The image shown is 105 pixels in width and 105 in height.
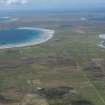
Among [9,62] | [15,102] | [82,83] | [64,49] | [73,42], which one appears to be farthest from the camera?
[73,42]

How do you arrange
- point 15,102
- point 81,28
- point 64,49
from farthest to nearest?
point 81,28 < point 64,49 < point 15,102

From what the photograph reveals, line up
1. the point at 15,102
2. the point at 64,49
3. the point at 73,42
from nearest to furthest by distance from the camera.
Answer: the point at 15,102, the point at 64,49, the point at 73,42

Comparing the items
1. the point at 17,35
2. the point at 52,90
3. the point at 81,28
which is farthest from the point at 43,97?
the point at 81,28

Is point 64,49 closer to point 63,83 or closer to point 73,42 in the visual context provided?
point 73,42

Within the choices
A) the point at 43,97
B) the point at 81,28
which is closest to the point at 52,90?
the point at 43,97

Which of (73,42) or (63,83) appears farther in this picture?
(73,42)

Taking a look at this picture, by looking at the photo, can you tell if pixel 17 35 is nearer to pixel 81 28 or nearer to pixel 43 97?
pixel 81 28
